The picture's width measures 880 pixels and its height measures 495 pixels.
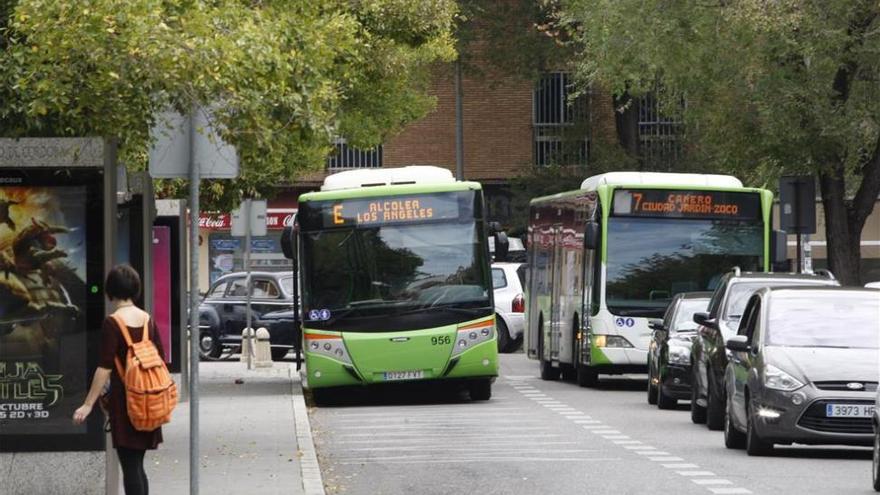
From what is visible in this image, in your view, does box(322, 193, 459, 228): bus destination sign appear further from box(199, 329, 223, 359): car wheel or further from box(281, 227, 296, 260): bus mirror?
box(199, 329, 223, 359): car wheel

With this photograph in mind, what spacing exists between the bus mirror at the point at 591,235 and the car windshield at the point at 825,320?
10058mm

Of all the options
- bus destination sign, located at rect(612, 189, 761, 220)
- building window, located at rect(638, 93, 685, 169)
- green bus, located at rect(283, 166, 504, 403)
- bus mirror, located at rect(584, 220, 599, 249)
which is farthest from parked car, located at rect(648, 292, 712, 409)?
building window, located at rect(638, 93, 685, 169)

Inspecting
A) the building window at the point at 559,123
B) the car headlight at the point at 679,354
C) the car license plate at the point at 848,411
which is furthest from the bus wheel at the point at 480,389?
the building window at the point at 559,123

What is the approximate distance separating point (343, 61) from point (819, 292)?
30.9 feet

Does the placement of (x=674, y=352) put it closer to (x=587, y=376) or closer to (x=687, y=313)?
(x=687, y=313)

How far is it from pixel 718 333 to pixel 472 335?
5300 mm

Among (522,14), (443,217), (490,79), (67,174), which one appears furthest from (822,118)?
(490,79)

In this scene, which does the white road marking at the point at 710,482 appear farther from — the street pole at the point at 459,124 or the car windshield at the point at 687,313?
the street pole at the point at 459,124

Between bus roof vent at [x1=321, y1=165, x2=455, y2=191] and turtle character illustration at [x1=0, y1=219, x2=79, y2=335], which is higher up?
bus roof vent at [x1=321, y1=165, x2=455, y2=191]

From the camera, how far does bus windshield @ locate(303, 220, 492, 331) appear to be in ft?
84.2

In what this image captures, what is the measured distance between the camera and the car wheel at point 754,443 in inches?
682

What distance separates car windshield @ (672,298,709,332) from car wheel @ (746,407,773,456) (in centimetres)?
726

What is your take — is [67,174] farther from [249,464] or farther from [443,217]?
[443,217]

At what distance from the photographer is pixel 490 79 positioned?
61.9 metres
